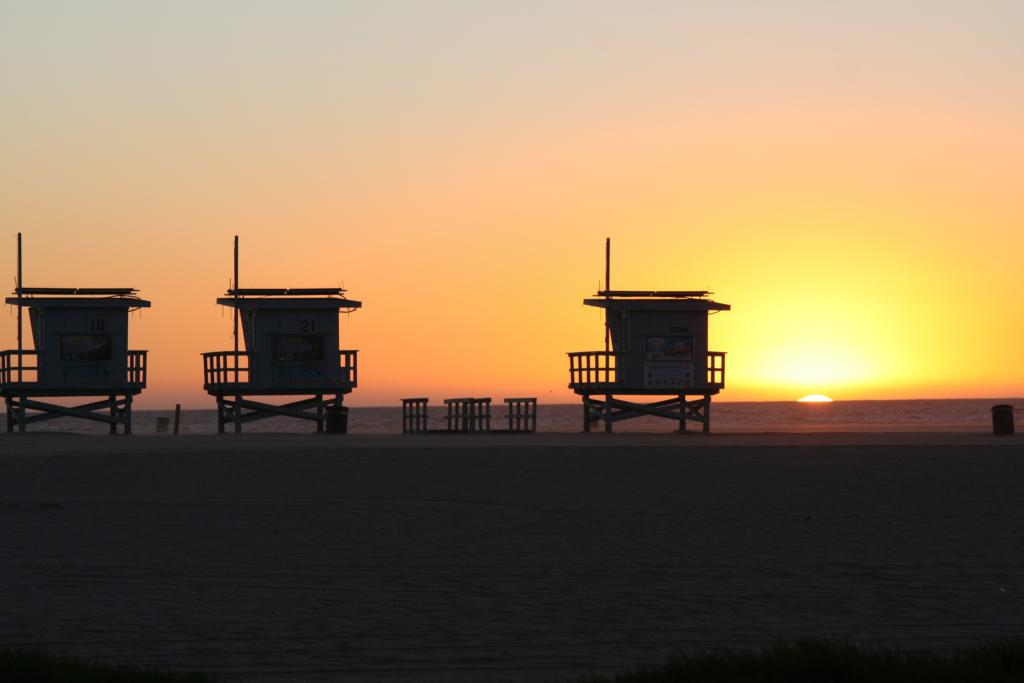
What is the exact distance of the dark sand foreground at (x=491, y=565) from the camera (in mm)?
9039

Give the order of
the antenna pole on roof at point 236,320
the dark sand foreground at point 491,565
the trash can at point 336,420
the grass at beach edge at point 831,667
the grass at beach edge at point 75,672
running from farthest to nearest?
the antenna pole on roof at point 236,320 → the trash can at point 336,420 → the dark sand foreground at point 491,565 → the grass at beach edge at point 75,672 → the grass at beach edge at point 831,667

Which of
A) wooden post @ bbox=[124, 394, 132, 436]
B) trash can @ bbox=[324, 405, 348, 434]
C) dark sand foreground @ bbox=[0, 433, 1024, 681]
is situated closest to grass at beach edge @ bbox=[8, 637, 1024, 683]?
dark sand foreground @ bbox=[0, 433, 1024, 681]

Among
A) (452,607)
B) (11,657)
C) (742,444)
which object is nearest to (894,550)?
(452,607)

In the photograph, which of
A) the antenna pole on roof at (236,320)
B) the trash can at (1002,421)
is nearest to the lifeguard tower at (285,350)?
the antenna pole on roof at (236,320)

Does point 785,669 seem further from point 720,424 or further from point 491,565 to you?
point 720,424

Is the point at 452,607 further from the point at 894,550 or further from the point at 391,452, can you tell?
the point at 391,452

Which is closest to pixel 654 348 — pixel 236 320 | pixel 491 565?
pixel 236 320

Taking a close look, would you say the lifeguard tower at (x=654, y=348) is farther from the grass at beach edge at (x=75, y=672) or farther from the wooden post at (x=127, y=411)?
the grass at beach edge at (x=75, y=672)

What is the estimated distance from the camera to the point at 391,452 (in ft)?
95.6

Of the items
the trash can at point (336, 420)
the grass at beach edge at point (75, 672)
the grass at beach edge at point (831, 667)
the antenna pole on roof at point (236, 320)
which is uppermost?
the antenna pole on roof at point (236, 320)

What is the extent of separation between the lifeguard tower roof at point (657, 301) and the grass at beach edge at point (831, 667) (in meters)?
40.6

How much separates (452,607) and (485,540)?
384 cm

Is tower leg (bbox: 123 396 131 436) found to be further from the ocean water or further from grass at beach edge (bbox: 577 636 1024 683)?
grass at beach edge (bbox: 577 636 1024 683)

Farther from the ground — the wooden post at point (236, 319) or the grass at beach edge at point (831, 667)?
the wooden post at point (236, 319)
